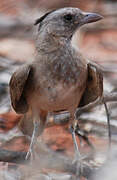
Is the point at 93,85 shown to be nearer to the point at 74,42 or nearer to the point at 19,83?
the point at 19,83

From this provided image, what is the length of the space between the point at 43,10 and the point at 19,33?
0.81 metres

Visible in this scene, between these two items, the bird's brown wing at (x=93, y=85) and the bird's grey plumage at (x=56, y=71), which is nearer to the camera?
the bird's grey plumage at (x=56, y=71)

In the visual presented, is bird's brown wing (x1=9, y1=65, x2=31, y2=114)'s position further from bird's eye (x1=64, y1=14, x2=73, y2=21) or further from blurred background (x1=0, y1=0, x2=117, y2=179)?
bird's eye (x1=64, y1=14, x2=73, y2=21)

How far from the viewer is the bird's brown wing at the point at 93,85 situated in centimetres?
434

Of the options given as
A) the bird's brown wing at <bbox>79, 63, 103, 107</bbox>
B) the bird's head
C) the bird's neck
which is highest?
the bird's head

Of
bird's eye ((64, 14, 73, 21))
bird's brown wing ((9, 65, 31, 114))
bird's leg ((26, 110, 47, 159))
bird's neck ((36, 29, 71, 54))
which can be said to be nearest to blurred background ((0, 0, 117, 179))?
bird's neck ((36, 29, 71, 54))

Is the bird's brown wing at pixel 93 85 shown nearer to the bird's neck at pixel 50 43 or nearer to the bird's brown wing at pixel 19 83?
the bird's neck at pixel 50 43

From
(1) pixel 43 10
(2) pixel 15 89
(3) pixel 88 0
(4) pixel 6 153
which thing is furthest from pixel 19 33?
(4) pixel 6 153

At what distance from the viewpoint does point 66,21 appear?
4344 millimetres

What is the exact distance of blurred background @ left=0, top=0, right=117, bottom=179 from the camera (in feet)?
18.3

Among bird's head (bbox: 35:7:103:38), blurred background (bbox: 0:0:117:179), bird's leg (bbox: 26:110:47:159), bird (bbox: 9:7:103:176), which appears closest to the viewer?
bird (bbox: 9:7:103:176)

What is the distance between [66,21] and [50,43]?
0.26 m

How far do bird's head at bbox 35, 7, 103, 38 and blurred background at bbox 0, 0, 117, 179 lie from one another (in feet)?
1.02

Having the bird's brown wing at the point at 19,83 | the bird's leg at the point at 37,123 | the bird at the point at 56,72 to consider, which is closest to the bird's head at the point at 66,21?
the bird at the point at 56,72
